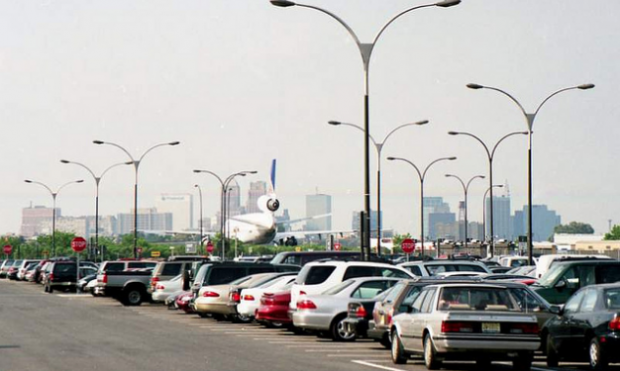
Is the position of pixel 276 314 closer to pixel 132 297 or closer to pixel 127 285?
pixel 132 297

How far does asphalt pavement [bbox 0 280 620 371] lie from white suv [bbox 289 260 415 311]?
113 cm

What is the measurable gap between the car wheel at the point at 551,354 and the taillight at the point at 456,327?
270cm

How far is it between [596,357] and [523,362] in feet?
3.65


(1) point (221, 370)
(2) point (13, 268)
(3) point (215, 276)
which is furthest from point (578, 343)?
(2) point (13, 268)

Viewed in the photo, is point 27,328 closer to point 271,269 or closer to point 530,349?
point 271,269

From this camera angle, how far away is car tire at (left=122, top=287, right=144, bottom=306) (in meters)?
50.3


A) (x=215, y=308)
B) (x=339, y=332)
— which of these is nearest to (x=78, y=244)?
(x=215, y=308)

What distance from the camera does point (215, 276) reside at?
38.9 metres

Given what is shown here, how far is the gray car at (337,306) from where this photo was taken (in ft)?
90.8

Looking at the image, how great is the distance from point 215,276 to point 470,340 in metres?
19.7

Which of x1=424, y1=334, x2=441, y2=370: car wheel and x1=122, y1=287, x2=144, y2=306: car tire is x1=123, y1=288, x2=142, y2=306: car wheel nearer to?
x1=122, y1=287, x2=144, y2=306: car tire

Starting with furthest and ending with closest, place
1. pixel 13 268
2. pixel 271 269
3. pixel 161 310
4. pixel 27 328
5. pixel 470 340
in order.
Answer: pixel 13 268, pixel 161 310, pixel 271 269, pixel 27 328, pixel 470 340

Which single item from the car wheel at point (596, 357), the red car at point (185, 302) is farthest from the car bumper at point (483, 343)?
the red car at point (185, 302)

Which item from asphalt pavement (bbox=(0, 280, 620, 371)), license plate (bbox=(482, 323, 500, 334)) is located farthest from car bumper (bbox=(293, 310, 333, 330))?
license plate (bbox=(482, 323, 500, 334))
